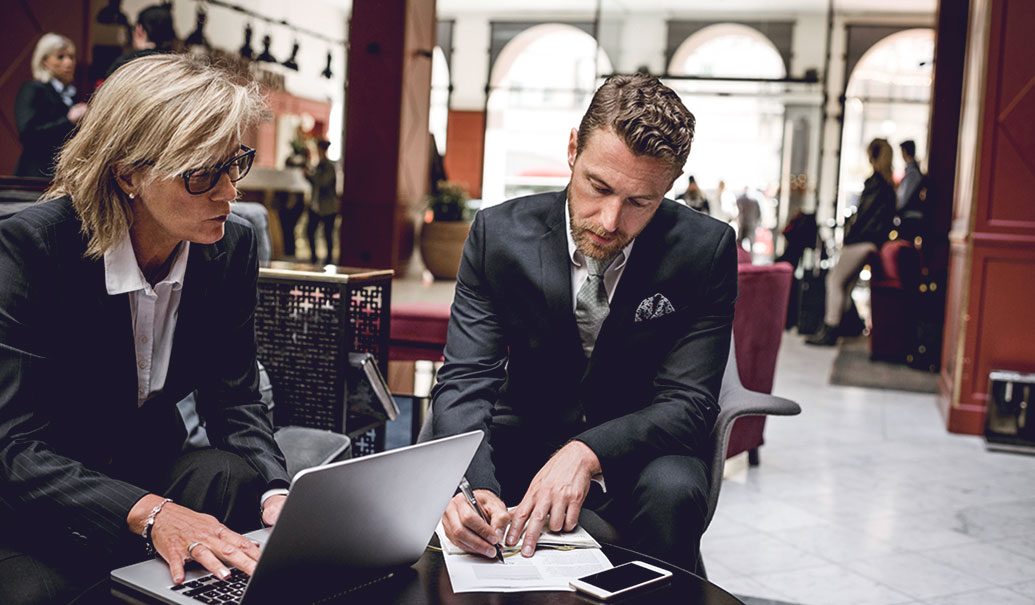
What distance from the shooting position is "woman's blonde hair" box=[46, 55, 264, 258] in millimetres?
1462

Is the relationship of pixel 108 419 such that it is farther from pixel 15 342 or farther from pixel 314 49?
pixel 314 49

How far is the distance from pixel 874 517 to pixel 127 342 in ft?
9.66

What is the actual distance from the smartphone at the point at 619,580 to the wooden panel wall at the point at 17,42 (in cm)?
668

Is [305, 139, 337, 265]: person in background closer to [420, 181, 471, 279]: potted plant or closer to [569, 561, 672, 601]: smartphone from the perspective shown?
[420, 181, 471, 279]: potted plant

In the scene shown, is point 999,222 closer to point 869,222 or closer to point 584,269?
point 869,222

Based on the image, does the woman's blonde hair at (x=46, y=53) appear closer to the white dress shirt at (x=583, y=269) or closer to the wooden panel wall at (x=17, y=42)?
the wooden panel wall at (x=17, y=42)

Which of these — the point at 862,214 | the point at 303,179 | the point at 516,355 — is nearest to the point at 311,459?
the point at 516,355

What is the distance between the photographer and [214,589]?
1.25 m

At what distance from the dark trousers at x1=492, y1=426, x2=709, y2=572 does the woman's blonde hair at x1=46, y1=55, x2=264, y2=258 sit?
93 centimetres

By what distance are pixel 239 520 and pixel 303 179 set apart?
1141 cm

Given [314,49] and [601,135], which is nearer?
[601,135]

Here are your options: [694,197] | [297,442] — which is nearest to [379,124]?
[694,197]

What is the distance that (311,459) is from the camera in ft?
7.38

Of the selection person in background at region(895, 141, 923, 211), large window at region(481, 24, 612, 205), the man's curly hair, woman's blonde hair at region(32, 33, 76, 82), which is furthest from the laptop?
large window at region(481, 24, 612, 205)
